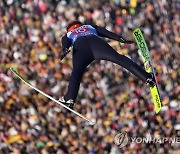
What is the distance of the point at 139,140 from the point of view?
14.6m

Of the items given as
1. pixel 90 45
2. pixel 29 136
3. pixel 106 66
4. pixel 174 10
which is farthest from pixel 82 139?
pixel 174 10

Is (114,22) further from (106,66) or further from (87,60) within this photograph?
(87,60)

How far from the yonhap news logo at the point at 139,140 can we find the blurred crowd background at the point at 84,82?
0.09 m

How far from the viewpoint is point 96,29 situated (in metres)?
12.4

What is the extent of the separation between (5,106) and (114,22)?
13.2 ft

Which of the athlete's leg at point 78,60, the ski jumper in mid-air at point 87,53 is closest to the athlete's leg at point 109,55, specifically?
the ski jumper in mid-air at point 87,53

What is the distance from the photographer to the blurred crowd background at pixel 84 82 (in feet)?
48.2

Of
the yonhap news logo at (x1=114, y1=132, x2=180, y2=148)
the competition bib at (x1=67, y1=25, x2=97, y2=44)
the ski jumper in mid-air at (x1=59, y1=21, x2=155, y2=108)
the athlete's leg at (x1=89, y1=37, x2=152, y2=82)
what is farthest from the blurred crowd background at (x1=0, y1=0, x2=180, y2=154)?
the competition bib at (x1=67, y1=25, x2=97, y2=44)

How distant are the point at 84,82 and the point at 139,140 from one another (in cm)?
216

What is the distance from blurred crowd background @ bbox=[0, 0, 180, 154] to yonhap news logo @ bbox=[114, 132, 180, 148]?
94 mm

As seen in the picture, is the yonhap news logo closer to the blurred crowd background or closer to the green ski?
the blurred crowd background

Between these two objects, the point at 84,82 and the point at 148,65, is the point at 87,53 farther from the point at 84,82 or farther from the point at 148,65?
the point at 84,82

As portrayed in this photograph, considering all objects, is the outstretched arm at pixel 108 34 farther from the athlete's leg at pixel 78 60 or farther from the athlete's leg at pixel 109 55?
the athlete's leg at pixel 78 60

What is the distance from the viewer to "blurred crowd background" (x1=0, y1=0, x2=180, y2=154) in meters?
14.7
